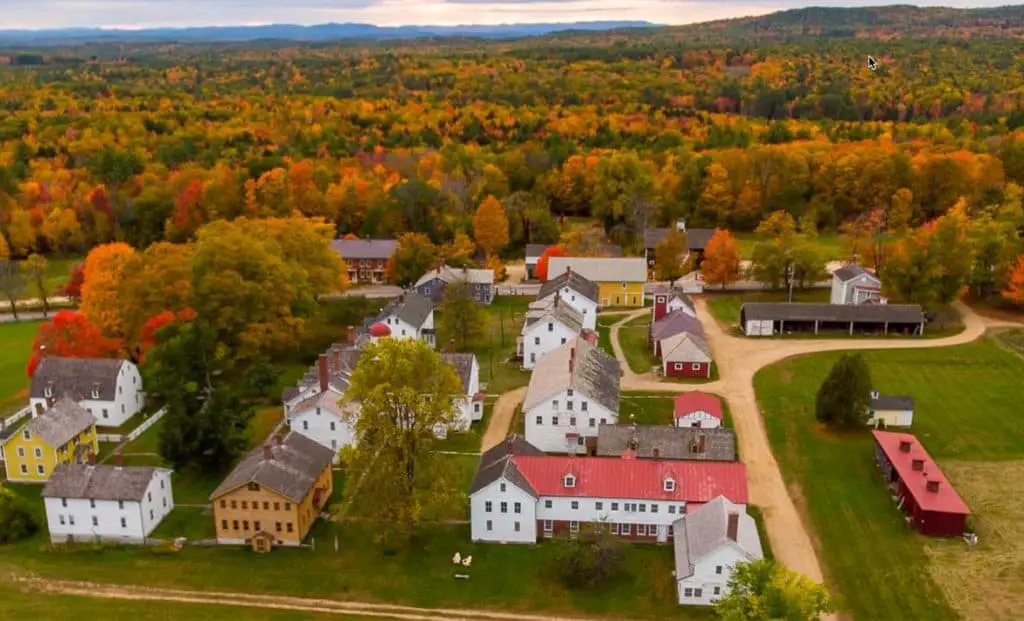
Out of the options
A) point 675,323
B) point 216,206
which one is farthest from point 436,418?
point 216,206

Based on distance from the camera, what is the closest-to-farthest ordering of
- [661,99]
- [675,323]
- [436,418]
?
[436,418]
[675,323]
[661,99]

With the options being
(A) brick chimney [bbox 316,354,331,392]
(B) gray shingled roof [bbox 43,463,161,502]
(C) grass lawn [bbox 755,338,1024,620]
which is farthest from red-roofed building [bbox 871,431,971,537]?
(B) gray shingled roof [bbox 43,463,161,502]

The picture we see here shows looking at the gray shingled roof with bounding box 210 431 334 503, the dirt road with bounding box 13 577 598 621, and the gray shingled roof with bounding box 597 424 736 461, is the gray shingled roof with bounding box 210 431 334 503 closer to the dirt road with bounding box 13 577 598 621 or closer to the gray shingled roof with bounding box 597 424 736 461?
the dirt road with bounding box 13 577 598 621

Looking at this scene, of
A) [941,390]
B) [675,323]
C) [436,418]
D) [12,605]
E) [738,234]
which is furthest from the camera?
[738,234]

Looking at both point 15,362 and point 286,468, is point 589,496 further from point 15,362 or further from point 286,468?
point 15,362

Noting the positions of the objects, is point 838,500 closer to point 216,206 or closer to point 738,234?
point 738,234

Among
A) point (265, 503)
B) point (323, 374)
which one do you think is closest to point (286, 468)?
point (265, 503)
